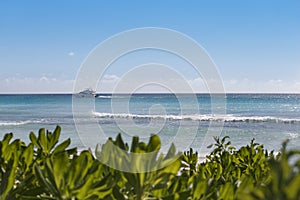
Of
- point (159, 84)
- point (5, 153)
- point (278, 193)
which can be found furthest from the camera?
point (159, 84)

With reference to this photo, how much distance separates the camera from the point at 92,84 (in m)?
1.37

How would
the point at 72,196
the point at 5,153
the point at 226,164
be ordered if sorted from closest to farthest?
the point at 72,196, the point at 5,153, the point at 226,164

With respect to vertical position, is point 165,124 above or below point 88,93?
below

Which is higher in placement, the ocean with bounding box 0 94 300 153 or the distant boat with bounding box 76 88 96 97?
the distant boat with bounding box 76 88 96 97

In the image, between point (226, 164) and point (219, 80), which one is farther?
point (226, 164)

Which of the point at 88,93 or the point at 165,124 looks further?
the point at 165,124

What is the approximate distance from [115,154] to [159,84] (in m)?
0.52

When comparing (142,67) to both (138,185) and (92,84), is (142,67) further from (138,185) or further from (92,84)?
(138,185)

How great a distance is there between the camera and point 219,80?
124 cm

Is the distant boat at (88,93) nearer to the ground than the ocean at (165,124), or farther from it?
farther from it

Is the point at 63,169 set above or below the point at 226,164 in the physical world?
above

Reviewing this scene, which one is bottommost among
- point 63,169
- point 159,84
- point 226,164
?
point 226,164

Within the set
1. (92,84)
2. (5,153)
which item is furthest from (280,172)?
(92,84)

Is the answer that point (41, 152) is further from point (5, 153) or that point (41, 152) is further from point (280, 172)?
point (280, 172)
